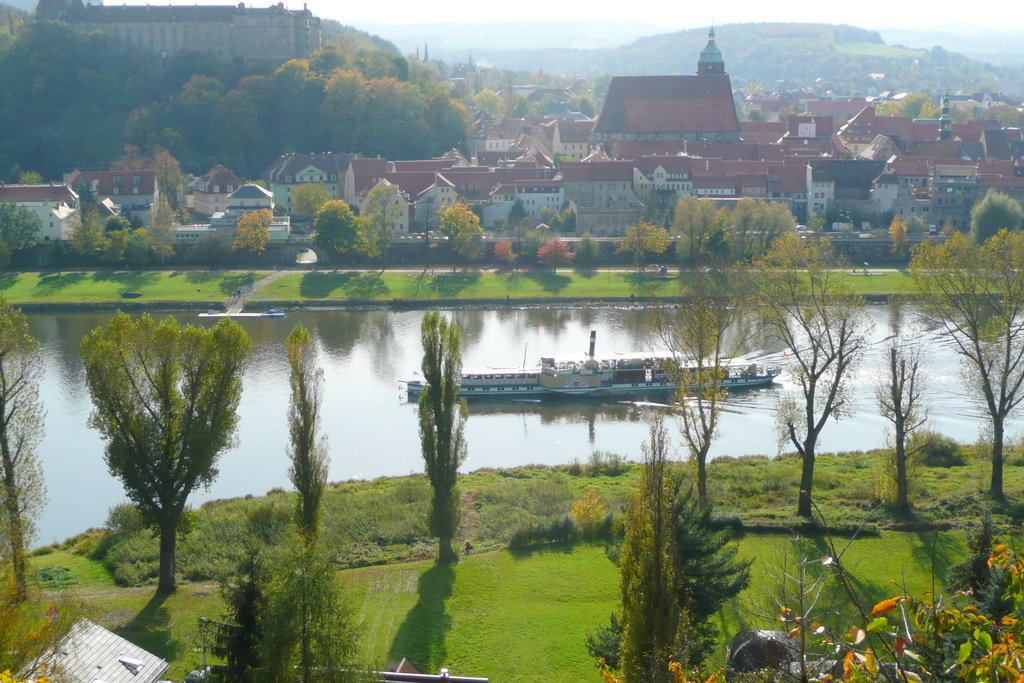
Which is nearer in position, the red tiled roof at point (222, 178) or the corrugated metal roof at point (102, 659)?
the corrugated metal roof at point (102, 659)

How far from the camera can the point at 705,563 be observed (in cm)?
862

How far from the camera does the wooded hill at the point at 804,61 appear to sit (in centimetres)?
12500

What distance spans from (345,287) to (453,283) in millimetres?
2805

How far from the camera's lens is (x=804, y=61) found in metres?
144

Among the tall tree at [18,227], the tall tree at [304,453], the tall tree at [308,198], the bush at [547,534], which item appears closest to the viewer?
the tall tree at [304,453]

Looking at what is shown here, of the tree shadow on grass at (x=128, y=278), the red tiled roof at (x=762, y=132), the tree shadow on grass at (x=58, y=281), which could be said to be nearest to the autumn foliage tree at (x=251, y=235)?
the tree shadow on grass at (x=128, y=278)

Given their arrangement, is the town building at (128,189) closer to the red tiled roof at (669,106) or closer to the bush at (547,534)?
the red tiled roof at (669,106)

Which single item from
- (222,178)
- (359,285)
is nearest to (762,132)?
(222,178)

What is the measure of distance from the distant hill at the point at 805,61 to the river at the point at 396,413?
93.6 meters

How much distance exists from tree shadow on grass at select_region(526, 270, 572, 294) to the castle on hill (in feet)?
82.4

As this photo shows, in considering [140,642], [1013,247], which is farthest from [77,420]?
[1013,247]

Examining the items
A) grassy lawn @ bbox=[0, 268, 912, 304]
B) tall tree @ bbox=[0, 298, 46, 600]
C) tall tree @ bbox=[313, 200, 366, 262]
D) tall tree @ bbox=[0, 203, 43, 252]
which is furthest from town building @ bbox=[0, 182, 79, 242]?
tall tree @ bbox=[0, 298, 46, 600]

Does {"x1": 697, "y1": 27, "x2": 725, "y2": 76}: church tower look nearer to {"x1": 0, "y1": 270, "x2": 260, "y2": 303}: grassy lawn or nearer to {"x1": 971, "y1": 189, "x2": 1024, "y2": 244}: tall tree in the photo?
{"x1": 971, "y1": 189, "x2": 1024, "y2": 244}: tall tree

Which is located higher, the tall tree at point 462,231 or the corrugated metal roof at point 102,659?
→ the tall tree at point 462,231
